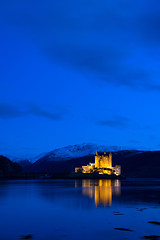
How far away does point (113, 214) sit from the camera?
27906mm

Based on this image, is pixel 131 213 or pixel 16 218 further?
pixel 131 213

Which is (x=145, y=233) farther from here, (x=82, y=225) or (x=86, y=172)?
(x=86, y=172)

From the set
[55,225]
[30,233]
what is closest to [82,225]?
[55,225]

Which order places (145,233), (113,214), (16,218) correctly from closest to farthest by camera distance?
(145,233) → (16,218) → (113,214)

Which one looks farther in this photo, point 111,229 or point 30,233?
point 111,229

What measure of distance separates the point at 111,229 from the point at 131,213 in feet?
24.6

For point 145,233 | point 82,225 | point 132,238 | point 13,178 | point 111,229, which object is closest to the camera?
point 132,238

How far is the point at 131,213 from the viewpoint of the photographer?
28375 mm

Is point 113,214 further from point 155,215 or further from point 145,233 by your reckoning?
point 145,233

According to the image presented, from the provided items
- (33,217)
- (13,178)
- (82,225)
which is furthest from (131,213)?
(13,178)

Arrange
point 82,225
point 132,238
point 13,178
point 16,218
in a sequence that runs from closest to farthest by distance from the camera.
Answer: point 132,238 → point 82,225 → point 16,218 → point 13,178

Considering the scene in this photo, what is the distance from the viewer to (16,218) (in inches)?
1032

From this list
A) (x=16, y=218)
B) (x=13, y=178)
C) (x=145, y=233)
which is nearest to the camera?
(x=145, y=233)

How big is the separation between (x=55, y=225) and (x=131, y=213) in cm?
814
